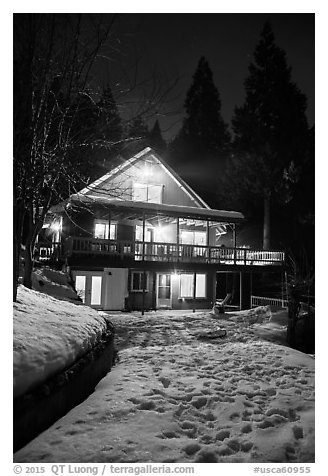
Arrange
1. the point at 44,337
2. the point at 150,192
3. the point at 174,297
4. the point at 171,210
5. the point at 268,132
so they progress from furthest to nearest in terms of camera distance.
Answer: the point at 268,132 < the point at 150,192 < the point at 174,297 < the point at 171,210 < the point at 44,337

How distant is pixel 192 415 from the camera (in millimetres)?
3459

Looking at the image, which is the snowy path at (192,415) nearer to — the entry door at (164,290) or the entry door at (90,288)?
the entry door at (90,288)

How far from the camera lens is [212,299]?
16.1m

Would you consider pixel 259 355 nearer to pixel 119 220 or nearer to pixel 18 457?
pixel 18 457

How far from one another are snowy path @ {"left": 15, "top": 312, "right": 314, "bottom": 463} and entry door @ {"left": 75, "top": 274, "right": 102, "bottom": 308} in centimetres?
770

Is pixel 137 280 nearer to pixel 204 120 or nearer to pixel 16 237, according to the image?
pixel 16 237

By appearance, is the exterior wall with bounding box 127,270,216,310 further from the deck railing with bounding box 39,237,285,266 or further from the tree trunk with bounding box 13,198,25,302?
the tree trunk with bounding box 13,198,25,302

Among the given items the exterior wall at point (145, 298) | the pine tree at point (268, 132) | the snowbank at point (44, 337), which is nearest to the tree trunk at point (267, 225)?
the pine tree at point (268, 132)

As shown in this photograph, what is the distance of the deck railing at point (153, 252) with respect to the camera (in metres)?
12.2

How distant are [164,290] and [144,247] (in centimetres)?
331

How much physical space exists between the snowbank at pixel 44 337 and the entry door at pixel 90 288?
8361mm

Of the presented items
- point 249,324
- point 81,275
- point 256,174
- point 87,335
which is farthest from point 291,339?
point 256,174

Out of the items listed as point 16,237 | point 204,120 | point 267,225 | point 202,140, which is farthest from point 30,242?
point 204,120

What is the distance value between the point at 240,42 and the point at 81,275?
35.2 feet
